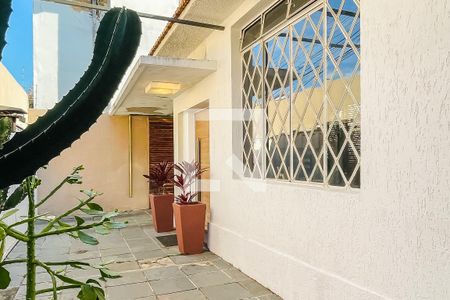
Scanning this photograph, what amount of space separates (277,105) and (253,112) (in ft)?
2.15

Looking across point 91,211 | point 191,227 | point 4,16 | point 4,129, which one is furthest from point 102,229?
point 191,227

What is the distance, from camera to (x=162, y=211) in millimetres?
7676

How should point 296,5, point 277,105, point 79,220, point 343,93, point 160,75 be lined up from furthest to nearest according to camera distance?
point 160,75 < point 277,105 < point 296,5 < point 343,93 < point 79,220

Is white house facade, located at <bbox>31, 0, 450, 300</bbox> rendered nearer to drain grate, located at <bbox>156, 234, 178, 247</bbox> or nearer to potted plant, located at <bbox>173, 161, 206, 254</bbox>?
potted plant, located at <bbox>173, 161, 206, 254</bbox>

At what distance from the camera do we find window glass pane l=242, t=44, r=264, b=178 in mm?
4715

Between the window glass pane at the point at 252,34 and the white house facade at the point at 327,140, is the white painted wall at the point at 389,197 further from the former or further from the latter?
the window glass pane at the point at 252,34

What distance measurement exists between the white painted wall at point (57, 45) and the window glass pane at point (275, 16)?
911 cm

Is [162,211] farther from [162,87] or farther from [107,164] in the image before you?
[107,164]

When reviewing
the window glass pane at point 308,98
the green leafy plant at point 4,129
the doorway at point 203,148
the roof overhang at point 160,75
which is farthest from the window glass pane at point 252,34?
the green leafy plant at point 4,129

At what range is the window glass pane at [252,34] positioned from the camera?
15.6 feet

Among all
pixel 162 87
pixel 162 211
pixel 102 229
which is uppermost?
pixel 162 87

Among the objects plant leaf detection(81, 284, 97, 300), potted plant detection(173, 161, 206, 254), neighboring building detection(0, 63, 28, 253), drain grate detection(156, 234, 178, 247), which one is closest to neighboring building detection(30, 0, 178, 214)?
neighboring building detection(0, 63, 28, 253)

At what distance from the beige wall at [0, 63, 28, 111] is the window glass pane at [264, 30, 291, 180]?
572cm

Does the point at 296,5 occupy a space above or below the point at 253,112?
above
